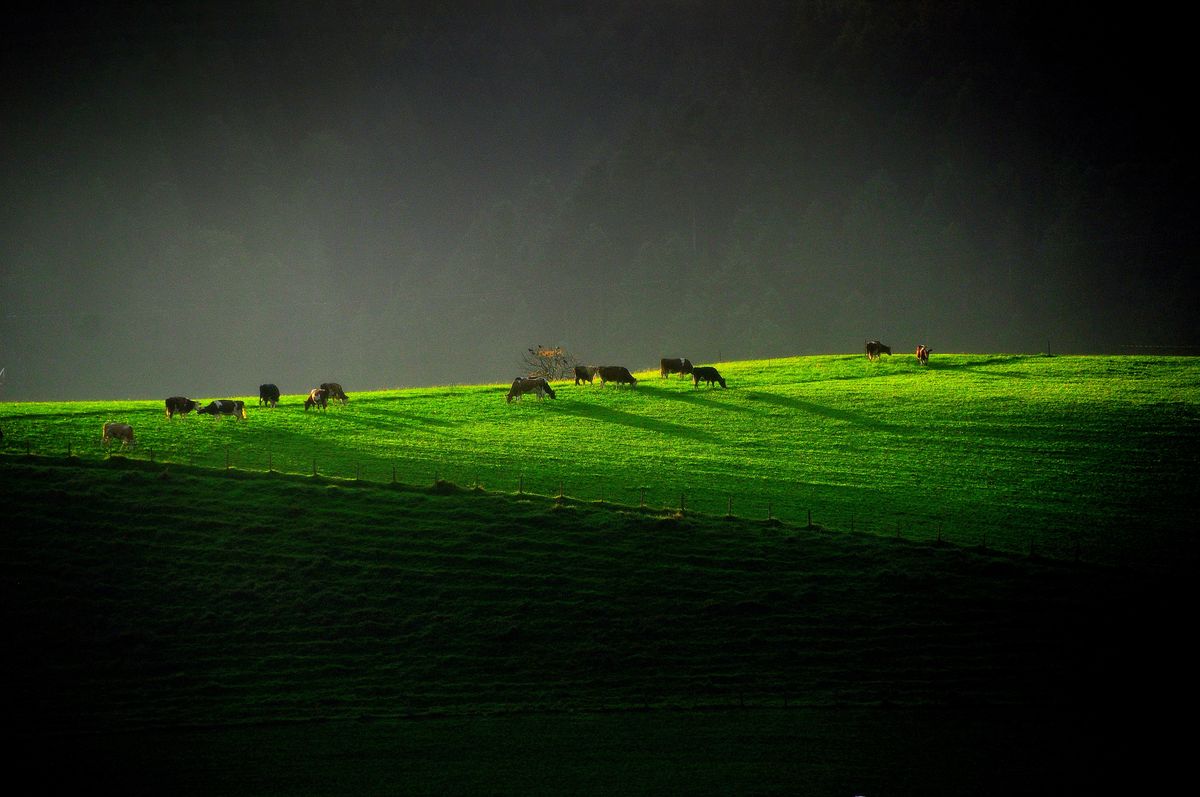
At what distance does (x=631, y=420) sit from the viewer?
58.1m

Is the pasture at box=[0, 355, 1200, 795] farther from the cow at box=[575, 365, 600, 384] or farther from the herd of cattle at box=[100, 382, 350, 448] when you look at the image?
the cow at box=[575, 365, 600, 384]

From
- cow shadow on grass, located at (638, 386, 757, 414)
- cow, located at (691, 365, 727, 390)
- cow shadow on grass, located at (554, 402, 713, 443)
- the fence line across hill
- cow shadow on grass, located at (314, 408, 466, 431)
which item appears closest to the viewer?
the fence line across hill

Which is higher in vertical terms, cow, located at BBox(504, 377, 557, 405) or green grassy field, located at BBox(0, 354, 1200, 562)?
cow, located at BBox(504, 377, 557, 405)

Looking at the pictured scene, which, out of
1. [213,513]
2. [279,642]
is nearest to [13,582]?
[213,513]

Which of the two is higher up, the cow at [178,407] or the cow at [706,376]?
the cow at [706,376]

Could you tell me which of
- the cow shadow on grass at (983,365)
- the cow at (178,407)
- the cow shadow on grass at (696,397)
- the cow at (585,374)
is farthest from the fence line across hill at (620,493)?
the cow shadow on grass at (983,365)

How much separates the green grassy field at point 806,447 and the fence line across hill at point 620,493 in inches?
4.7

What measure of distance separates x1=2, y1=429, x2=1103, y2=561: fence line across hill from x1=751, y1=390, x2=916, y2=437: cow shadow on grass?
13964 mm

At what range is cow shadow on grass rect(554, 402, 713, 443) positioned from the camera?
55.1m

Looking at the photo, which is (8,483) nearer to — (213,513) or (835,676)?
(213,513)

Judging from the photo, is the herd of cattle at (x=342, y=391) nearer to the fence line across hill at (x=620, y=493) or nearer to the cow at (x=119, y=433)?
the cow at (x=119, y=433)

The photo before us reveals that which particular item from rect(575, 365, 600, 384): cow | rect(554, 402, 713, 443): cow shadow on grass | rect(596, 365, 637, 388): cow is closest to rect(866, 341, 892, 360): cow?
rect(596, 365, 637, 388): cow

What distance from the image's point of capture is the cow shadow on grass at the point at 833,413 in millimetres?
56369

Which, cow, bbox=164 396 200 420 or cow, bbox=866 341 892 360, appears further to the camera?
cow, bbox=866 341 892 360
